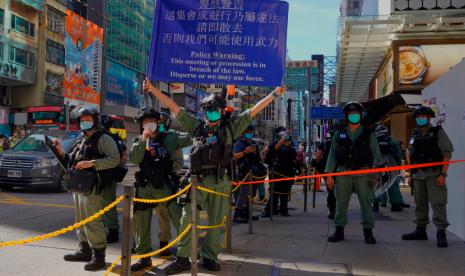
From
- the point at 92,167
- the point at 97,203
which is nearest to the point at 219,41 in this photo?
the point at 92,167

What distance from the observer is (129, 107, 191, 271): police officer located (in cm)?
567

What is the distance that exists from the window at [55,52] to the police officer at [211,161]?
1642 inches

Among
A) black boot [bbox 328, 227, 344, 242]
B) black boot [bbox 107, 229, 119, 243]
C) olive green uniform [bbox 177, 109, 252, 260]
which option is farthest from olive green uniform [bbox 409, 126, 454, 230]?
black boot [bbox 107, 229, 119, 243]

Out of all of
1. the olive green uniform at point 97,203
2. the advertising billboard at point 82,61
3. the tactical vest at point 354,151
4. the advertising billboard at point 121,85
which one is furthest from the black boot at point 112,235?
the advertising billboard at point 121,85

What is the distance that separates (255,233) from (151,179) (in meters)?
2.92

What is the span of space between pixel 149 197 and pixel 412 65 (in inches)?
548

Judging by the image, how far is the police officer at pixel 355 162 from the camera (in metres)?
7.10

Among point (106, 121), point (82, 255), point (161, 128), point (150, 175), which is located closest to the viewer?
point (150, 175)

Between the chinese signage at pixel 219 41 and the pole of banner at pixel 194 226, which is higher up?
the chinese signage at pixel 219 41

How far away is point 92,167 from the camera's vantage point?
560cm

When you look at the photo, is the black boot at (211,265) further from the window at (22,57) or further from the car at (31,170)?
the window at (22,57)

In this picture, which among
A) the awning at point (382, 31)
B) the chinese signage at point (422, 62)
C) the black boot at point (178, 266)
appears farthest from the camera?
the chinese signage at point (422, 62)

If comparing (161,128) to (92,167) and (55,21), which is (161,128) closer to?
(92,167)

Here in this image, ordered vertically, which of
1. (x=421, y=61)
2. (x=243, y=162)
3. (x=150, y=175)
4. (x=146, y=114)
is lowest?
(x=150, y=175)
